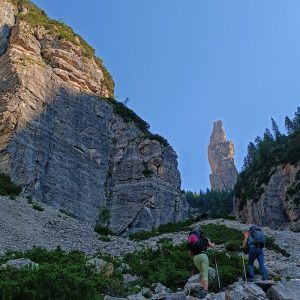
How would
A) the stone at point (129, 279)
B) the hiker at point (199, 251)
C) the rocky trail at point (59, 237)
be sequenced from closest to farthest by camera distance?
1. the hiker at point (199, 251)
2. the stone at point (129, 279)
3. the rocky trail at point (59, 237)

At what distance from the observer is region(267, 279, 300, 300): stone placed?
1111cm

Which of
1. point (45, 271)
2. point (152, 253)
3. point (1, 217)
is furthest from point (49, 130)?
point (45, 271)

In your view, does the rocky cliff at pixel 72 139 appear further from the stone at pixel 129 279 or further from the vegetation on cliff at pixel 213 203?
the vegetation on cliff at pixel 213 203

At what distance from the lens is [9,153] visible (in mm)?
43094

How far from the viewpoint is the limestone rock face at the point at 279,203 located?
6597cm

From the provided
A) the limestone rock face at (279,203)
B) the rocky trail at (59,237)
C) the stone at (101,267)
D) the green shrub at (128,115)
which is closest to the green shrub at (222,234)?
the rocky trail at (59,237)

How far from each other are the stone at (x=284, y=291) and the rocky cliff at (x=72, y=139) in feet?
111

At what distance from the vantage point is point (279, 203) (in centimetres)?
7094

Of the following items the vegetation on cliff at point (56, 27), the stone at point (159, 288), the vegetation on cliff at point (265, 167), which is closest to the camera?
the stone at point (159, 288)

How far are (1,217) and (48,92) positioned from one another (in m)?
27.3

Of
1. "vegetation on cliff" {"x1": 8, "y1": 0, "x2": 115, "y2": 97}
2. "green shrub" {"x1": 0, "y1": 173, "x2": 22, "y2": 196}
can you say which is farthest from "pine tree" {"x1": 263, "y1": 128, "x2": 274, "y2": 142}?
"green shrub" {"x1": 0, "y1": 173, "x2": 22, "y2": 196}

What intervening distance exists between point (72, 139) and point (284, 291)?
42.4 meters

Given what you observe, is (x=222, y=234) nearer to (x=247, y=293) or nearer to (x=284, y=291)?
(x=284, y=291)

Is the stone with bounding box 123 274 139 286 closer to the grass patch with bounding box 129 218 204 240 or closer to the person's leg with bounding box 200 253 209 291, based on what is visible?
the person's leg with bounding box 200 253 209 291
